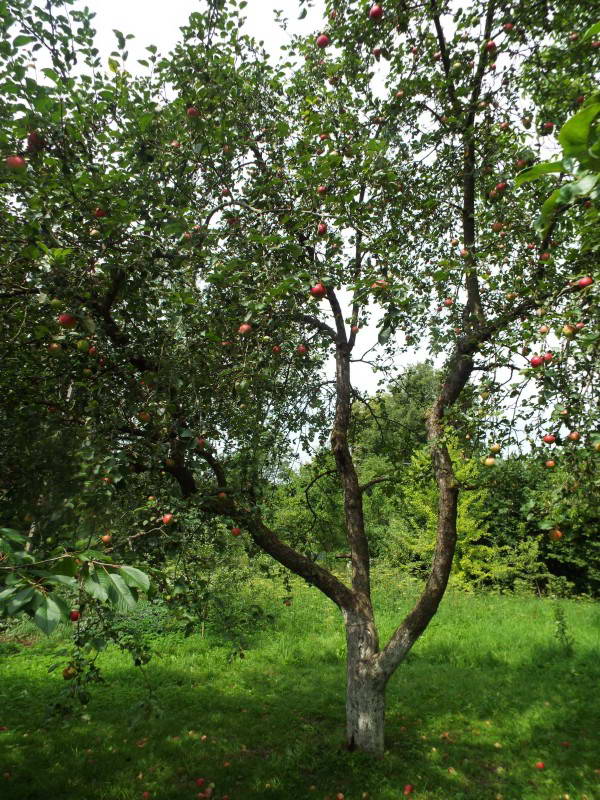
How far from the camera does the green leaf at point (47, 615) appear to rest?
1.11 meters

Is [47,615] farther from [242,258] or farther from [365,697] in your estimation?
[365,697]

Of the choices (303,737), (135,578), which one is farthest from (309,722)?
(135,578)

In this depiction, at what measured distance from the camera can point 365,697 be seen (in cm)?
466

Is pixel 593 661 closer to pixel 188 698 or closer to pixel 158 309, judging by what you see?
pixel 188 698

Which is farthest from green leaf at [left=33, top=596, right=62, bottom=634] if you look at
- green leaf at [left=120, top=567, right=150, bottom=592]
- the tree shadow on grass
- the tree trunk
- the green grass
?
the tree trunk

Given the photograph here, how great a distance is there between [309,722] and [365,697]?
1390 millimetres

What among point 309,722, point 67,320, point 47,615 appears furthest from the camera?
A: point 309,722

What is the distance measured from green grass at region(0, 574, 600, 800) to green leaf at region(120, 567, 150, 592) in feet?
6.63

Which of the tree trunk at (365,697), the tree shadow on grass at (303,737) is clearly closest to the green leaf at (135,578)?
the tree shadow on grass at (303,737)

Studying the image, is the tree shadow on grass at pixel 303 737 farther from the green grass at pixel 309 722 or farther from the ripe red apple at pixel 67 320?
the ripe red apple at pixel 67 320

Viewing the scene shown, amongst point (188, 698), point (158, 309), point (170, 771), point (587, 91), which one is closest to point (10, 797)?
point (170, 771)

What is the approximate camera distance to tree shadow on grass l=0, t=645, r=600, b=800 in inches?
166

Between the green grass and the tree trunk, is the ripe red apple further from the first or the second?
the tree trunk

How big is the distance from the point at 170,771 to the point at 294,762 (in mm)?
1207
